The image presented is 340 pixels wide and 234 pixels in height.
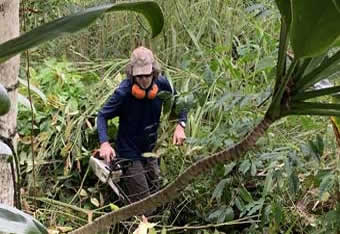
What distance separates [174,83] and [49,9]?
1.15 m

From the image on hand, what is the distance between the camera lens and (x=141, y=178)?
278cm

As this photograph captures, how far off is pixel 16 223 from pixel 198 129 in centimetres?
215

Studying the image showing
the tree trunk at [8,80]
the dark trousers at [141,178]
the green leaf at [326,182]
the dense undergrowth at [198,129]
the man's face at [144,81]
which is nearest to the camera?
the tree trunk at [8,80]

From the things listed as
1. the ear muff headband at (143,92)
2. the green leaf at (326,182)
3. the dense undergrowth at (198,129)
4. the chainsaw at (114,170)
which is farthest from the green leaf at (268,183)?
the chainsaw at (114,170)

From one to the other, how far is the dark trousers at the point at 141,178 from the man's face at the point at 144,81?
0.36m

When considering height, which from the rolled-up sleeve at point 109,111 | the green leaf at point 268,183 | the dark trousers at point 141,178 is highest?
the rolled-up sleeve at point 109,111

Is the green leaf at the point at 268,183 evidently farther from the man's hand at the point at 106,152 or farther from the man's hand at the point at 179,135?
the man's hand at the point at 106,152

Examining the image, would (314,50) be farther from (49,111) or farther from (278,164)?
(49,111)

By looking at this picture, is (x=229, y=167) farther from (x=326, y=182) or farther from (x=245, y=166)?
(x=326, y=182)

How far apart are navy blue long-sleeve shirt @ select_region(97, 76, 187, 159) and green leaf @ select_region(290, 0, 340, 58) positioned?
79.6 inches

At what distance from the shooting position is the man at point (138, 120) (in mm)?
2611

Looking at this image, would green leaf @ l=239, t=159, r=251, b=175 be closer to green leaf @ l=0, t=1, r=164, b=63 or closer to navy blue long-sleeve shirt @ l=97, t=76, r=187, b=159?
navy blue long-sleeve shirt @ l=97, t=76, r=187, b=159

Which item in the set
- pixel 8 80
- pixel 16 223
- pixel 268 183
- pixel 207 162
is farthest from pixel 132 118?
pixel 16 223

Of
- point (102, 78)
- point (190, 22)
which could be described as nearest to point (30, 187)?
point (102, 78)
